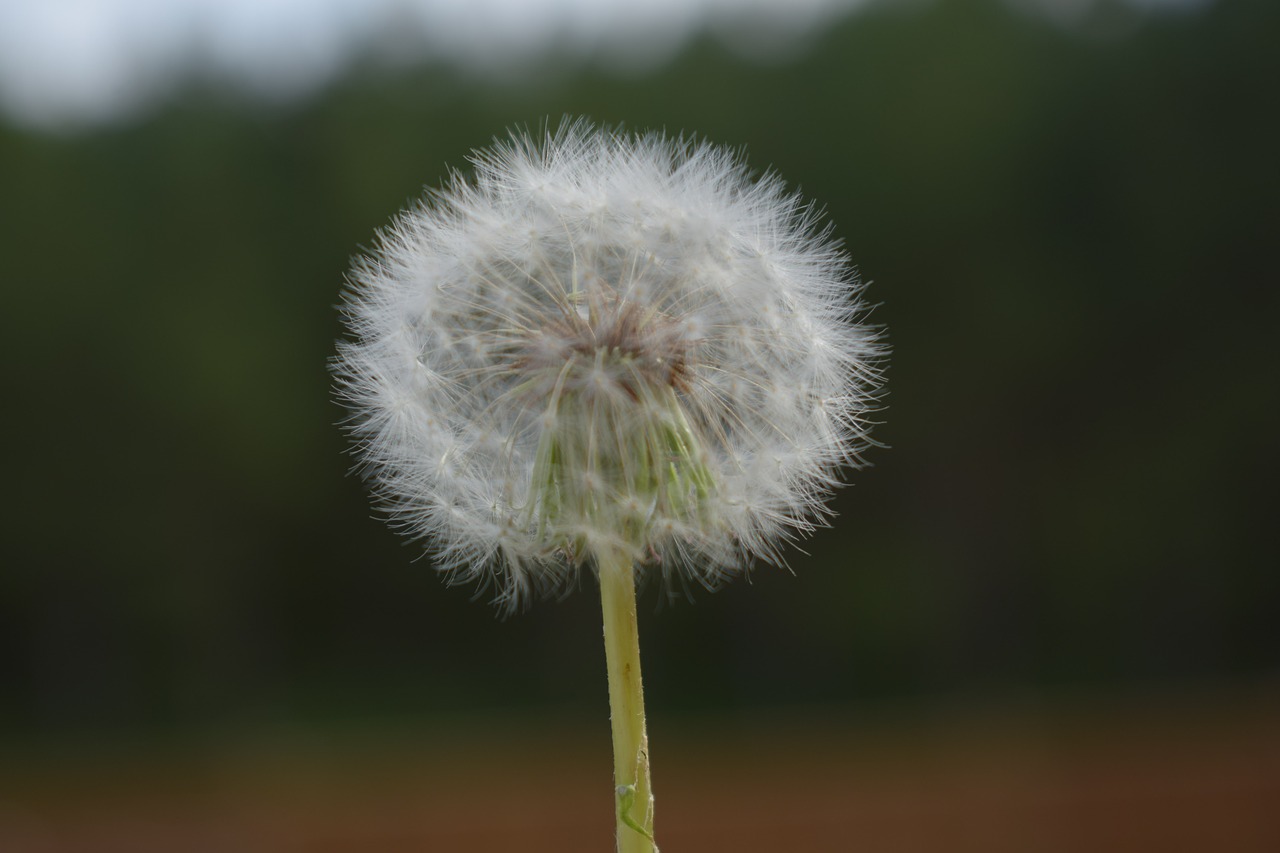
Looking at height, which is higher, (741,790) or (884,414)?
(884,414)

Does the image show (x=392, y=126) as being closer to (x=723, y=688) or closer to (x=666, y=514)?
(x=723, y=688)

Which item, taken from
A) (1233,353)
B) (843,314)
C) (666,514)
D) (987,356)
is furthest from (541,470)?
(1233,353)

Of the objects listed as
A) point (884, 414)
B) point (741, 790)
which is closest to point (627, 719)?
point (741, 790)

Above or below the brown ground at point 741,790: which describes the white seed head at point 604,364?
above

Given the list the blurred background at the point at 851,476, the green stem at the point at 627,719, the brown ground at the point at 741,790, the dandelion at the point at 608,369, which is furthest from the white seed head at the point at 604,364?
the blurred background at the point at 851,476

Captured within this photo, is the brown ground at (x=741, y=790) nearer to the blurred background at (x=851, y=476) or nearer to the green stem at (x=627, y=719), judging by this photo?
the blurred background at (x=851, y=476)

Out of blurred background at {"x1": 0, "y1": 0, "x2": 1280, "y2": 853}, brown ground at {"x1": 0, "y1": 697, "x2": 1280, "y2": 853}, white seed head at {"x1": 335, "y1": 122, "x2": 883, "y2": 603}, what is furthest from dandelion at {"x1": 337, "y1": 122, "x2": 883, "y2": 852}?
blurred background at {"x1": 0, "y1": 0, "x2": 1280, "y2": 853}

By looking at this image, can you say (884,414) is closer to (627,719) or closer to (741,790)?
(741,790)
